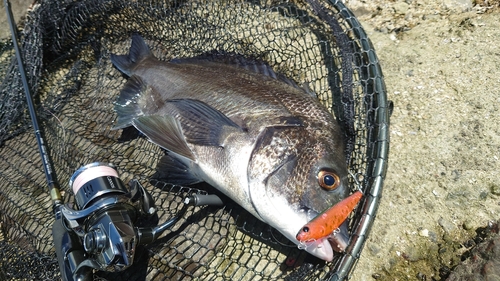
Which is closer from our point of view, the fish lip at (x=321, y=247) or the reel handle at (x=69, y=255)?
the fish lip at (x=321, y=247)

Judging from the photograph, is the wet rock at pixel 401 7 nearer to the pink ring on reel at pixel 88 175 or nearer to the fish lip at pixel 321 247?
the fish lip at pixel 321 247

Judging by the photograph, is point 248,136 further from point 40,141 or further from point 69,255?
point 40,141

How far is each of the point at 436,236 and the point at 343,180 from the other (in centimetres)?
77

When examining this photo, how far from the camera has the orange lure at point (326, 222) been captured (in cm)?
175

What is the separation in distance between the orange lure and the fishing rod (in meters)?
0.83

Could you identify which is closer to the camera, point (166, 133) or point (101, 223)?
point (101, 223)

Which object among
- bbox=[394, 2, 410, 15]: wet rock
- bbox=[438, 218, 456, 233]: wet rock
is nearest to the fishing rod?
bbox=[438, 218, 456, 233]: wet rock

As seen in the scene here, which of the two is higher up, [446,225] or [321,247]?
[321,247]

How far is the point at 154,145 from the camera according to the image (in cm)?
300

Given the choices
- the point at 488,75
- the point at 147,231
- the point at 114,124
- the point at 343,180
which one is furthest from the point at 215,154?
the point at 488,75

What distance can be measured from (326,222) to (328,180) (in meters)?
0.26

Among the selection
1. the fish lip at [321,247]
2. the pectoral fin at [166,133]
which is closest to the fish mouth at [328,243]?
the fish lip at [321,247]

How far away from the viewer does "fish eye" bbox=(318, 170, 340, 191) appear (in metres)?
1.94

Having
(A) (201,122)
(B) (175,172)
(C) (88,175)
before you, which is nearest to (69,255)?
(C) (88,175)
